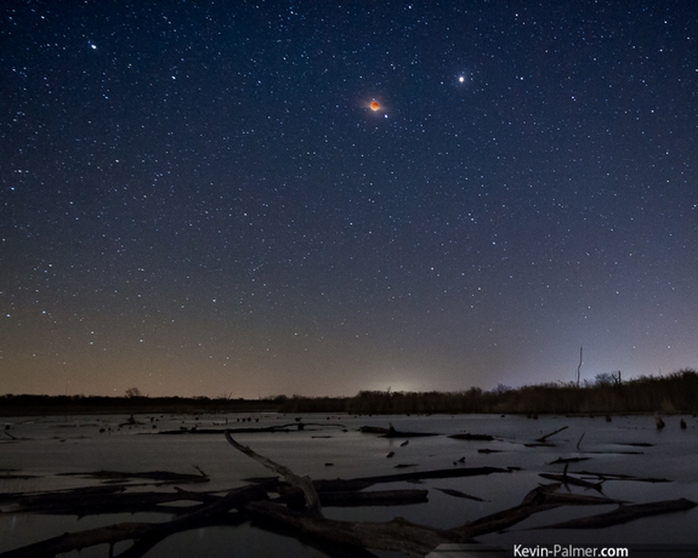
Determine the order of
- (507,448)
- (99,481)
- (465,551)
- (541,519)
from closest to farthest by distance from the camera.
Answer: (465,551) < (541,519) < (99,481) < (507,448)

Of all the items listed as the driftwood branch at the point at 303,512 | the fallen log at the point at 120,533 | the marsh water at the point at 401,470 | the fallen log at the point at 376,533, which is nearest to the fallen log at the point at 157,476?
the marsh water at the point at 401,470

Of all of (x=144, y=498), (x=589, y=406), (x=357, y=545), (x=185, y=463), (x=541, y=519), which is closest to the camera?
(x=357, y=545)

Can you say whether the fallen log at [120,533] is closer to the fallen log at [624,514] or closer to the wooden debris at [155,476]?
the wooden debris at [155,476]

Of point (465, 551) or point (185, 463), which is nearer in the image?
point (465, 551)

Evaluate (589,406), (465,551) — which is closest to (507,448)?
(465,551)

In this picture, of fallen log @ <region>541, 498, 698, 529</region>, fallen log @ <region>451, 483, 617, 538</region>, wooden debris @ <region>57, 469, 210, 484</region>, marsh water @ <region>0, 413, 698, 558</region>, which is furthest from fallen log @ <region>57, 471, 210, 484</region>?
fallen log @ <region>541, 498, 698, 529</region>

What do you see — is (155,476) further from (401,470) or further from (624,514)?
(624,514)

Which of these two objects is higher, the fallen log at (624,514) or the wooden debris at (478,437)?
the fallen log at (624,514)

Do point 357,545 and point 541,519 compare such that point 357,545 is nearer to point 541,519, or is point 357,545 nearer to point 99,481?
point 541,519

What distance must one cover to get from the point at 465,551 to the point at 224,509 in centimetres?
331

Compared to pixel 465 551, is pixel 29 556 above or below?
below

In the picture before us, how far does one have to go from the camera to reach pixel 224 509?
531cm

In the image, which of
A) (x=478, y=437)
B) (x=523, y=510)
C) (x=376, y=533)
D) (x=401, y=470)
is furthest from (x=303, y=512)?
(x=478, y=437)

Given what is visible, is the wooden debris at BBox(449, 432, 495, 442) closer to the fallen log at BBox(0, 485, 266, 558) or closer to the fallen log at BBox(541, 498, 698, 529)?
the fallen log at BBox(541, 498, 698, 529)
